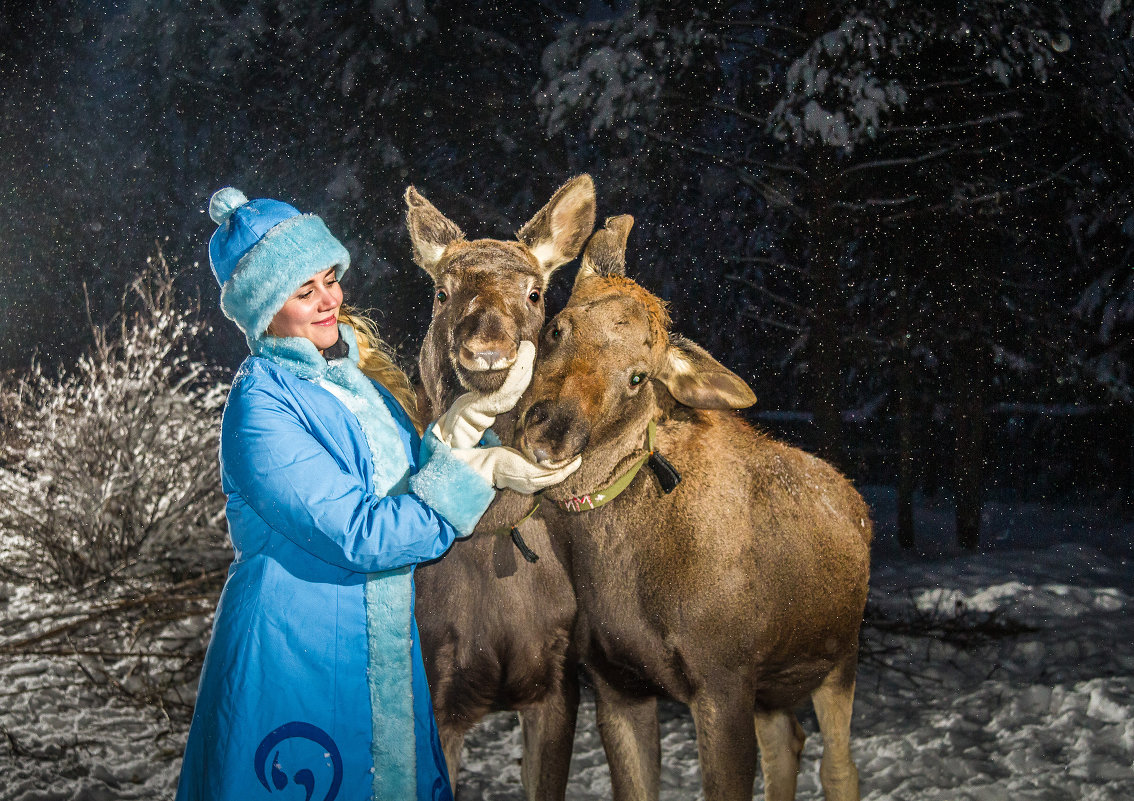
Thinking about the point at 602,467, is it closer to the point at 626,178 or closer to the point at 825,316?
the point at 825,316

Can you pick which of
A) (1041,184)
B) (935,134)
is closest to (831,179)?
(935,134)

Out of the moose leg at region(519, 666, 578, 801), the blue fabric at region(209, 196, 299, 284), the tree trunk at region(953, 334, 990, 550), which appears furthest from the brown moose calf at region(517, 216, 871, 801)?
the tree trunk at region(953, 334, 990, 550)

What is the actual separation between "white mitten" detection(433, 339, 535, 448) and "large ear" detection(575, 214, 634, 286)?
2.15ft

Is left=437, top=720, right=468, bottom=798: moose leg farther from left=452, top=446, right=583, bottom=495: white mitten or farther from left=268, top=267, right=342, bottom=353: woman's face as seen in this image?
left=268, top=267, right=342, bottom=353: woman's face

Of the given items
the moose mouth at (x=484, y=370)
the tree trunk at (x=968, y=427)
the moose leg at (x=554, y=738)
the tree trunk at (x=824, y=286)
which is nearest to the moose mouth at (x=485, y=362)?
the moose mouth at (x=484, y=370)

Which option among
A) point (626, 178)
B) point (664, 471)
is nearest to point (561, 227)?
point (664, 471)

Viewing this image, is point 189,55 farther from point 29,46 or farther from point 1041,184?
point 1041,184

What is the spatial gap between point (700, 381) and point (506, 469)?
27.6 inches

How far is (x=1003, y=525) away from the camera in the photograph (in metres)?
8.61

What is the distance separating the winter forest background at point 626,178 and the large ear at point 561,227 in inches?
92.6

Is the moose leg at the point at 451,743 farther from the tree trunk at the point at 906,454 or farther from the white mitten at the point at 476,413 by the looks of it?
the tree trunk at the point at 906,454

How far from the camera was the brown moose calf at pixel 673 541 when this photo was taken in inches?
92.3

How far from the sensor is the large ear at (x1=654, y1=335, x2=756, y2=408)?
2326mm

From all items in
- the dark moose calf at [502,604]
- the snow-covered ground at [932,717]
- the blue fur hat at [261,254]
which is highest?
the blue fur hat at [261,254]
